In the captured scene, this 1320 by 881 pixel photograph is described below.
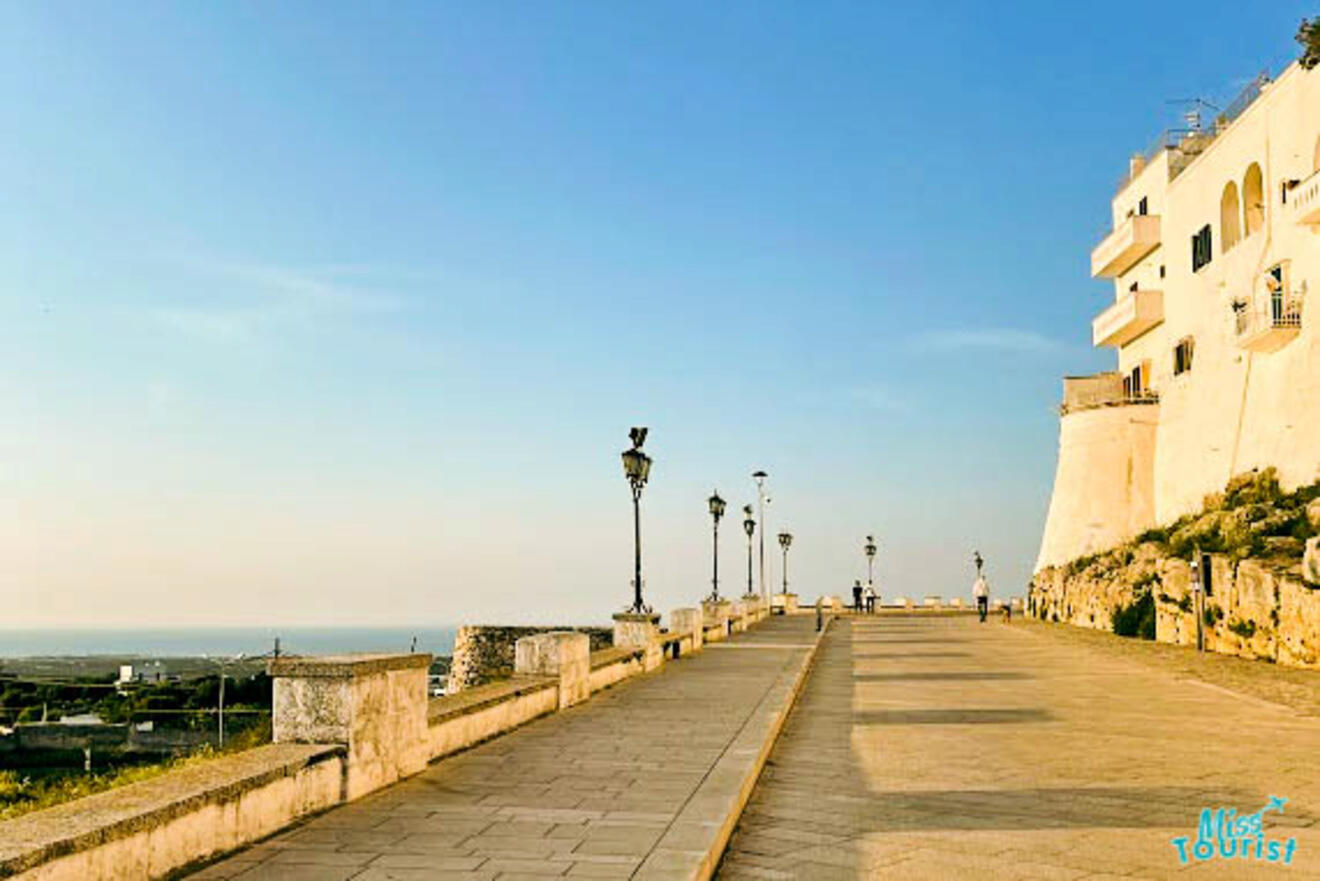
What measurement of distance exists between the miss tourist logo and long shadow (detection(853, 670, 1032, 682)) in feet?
39.9

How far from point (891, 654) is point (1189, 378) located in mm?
21390

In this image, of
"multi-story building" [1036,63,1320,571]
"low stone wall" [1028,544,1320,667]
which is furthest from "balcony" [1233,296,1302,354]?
"low stone wall" [1028,544,1320,667]

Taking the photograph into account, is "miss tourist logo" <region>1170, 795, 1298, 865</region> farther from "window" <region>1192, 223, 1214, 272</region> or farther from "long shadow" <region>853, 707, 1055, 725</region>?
"window" <region>1192, 223, 1214, 272</region>

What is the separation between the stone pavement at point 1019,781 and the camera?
6957 millimetres

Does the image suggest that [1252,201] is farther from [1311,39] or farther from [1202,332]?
[1311,39]

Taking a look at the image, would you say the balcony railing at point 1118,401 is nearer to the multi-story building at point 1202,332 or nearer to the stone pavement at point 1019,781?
the multi-story building at point 1202,332

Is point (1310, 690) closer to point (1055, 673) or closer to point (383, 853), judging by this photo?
point (1055, 673)

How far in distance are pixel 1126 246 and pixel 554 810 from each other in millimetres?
45094

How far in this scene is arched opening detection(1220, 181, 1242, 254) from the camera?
128ft

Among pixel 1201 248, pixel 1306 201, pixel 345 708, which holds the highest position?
pixel 1201 248

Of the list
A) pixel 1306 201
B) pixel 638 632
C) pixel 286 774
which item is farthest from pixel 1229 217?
pixel 286 774

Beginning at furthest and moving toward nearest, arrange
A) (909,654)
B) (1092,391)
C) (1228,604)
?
(1092,391) < (909,654) < (1228,604)

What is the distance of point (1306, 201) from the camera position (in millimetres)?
31234

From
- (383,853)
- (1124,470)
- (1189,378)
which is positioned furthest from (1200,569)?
(383,853)
